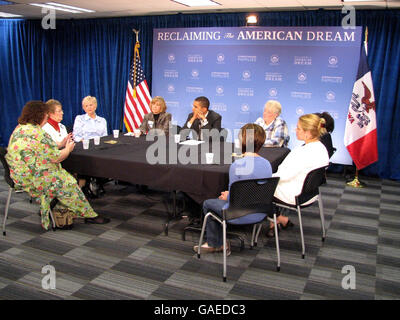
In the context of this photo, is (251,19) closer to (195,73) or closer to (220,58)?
(220,58)

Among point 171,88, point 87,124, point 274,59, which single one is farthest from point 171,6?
point 87,124

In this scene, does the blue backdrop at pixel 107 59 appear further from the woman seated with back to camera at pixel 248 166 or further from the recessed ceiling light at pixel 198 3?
the woman seated with back to camera at pixel 248 166

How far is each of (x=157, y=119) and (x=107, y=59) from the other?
360 centimetres

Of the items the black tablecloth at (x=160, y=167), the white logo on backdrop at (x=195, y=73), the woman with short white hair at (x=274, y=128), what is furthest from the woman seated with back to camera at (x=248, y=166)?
Answer: the white logo on backdrop at (x=195, y=73)

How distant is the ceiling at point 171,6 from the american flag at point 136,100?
→ 3.36 ft

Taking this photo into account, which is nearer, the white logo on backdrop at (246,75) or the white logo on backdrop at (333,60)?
the white logo on backdrop at (333,60)

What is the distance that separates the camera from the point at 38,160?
3.79 metres

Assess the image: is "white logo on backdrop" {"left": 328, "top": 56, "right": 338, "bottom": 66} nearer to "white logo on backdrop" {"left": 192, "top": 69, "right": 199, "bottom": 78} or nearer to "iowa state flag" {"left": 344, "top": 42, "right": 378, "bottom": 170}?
"iowa state flag" {"left": 344, "top": 42, "right": 378, "bottom": 170}

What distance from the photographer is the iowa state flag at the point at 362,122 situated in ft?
20.2

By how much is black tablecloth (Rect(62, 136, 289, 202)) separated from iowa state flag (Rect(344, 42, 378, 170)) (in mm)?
2190

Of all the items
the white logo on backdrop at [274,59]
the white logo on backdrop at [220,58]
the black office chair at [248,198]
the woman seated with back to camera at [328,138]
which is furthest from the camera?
the white logo on backdrop at [220,58]

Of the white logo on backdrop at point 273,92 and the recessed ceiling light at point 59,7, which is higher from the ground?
the recessed ceiling light at point 59,7

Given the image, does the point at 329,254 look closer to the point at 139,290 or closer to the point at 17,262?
the point at 139,290

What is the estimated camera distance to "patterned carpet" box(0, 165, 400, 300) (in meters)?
3.06
